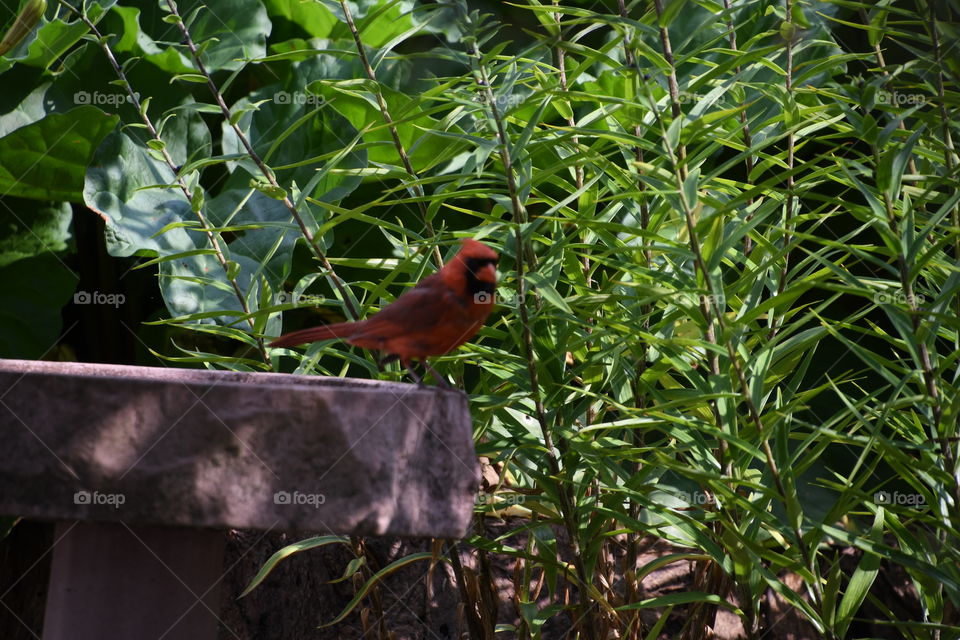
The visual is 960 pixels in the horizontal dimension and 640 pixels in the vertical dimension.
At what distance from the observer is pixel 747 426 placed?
3.74ft

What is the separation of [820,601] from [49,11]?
2.19 metres

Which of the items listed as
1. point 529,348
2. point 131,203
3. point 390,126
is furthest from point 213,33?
point 529,348

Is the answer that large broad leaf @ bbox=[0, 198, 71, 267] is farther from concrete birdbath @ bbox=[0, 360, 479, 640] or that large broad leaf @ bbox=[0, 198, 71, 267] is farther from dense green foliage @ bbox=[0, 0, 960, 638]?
concrete birdbath @ bbox=[0, 360, 479, 640]

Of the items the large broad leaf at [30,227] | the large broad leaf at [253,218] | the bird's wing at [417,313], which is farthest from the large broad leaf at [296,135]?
the bird's wing at [417,313]

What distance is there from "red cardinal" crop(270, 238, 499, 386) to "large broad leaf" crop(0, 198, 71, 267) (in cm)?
135

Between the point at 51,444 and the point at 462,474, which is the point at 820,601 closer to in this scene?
the point at 462,474

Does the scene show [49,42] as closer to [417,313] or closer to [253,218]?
[253,218]

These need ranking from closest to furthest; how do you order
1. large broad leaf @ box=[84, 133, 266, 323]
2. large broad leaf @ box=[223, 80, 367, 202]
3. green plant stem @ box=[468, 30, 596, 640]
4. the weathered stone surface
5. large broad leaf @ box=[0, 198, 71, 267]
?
1. the weathered stone surface
2. green plant stem @ box=[468, 30, 596, 640]
3. large broad leaf @ box=[84, 133, 266, 323]
4. large broad leaf @ box=[223, 80, 367, 202]
5. large broad leaf @ box=[0, 198, 71, 267]

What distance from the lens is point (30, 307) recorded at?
2.09 metres

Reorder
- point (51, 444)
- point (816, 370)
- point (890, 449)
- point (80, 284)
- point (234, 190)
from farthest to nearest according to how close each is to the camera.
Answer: point (80, 284) → point (816, 370) → point (234, 190) → point (890, 449) → point (51, 444)

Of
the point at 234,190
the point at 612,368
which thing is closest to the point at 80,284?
the point at 234,190

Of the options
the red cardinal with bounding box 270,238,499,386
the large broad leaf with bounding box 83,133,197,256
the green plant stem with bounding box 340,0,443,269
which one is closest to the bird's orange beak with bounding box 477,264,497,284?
the red cardinal with bounding box 270,238,499,386

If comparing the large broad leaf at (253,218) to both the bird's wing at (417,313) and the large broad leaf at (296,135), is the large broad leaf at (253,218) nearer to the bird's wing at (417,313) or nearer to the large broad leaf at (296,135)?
the large broad leaf at (296,135)

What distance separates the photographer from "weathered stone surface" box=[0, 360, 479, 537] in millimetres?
855
